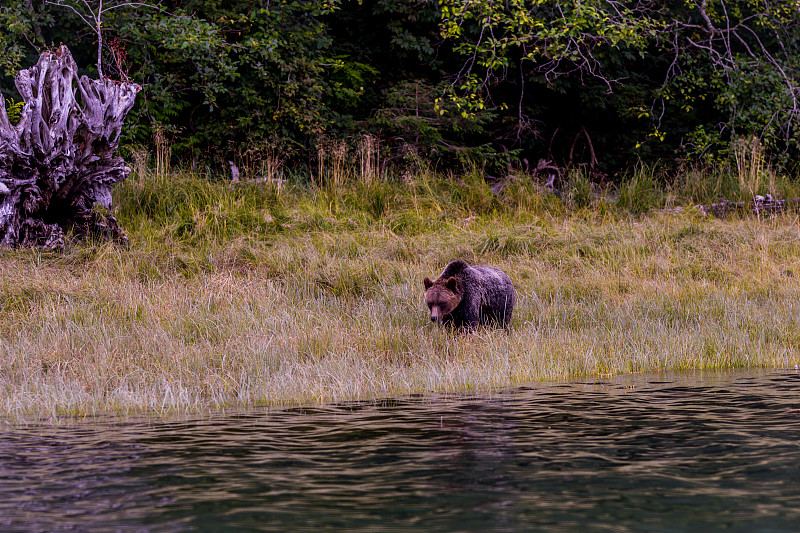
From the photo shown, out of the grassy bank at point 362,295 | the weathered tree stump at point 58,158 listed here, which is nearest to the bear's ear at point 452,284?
the grassy bank at point 362,295

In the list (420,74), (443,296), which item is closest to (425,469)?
(443,296)

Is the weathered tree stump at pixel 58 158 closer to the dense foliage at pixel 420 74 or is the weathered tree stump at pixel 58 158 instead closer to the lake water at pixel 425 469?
the dense foliage at pixel 420 74

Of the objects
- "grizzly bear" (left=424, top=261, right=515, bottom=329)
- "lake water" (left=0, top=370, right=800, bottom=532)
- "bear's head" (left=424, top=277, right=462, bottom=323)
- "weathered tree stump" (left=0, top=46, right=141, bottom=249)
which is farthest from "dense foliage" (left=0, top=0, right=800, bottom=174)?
"lake water" (left=0, top=370, right=800, bottom=532)

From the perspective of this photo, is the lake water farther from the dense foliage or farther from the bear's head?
the dense foliage

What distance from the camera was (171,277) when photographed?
12391 mm

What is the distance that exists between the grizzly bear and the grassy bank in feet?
1.02

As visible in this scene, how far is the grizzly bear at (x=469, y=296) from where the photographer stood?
31.9 feet

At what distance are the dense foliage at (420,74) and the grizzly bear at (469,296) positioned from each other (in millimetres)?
8929

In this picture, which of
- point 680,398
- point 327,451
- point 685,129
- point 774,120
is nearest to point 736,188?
point 774,120

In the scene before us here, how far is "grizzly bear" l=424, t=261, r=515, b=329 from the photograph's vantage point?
9.73 meters

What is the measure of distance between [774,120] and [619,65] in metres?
5.59

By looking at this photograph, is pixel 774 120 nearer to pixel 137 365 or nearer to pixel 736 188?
pixel 736 188

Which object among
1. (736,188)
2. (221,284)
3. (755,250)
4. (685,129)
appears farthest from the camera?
(685,129)

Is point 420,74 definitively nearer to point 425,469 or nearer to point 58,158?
point 58,158
